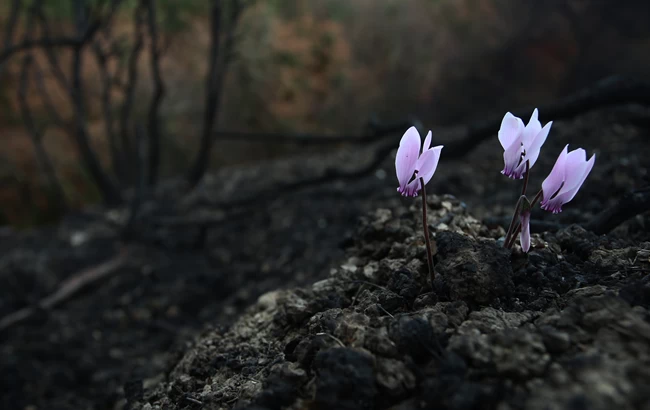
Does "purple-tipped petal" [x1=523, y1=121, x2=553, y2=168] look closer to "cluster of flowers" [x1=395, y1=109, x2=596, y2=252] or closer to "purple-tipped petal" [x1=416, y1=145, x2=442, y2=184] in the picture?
"cluster of flowers" [x1=395, y1=109, x2=596, y2=252]

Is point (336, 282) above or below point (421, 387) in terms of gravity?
above

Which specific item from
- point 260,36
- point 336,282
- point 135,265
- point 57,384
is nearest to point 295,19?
point 260,36

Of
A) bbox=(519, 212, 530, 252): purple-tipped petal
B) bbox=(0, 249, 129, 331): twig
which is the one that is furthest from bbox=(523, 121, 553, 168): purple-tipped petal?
bbox=(0, 249, 129, 331): twig

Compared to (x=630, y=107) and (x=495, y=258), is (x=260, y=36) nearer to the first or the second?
(x=630, y=107)

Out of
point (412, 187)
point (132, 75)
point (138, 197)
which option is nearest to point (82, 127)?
point (132, 75)

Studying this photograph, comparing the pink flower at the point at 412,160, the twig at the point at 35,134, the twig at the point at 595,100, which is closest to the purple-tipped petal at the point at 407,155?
the pink flower at the point at 412,160

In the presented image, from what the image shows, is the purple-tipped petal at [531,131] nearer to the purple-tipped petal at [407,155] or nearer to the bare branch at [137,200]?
the purple-tipped petal at [407,155]
